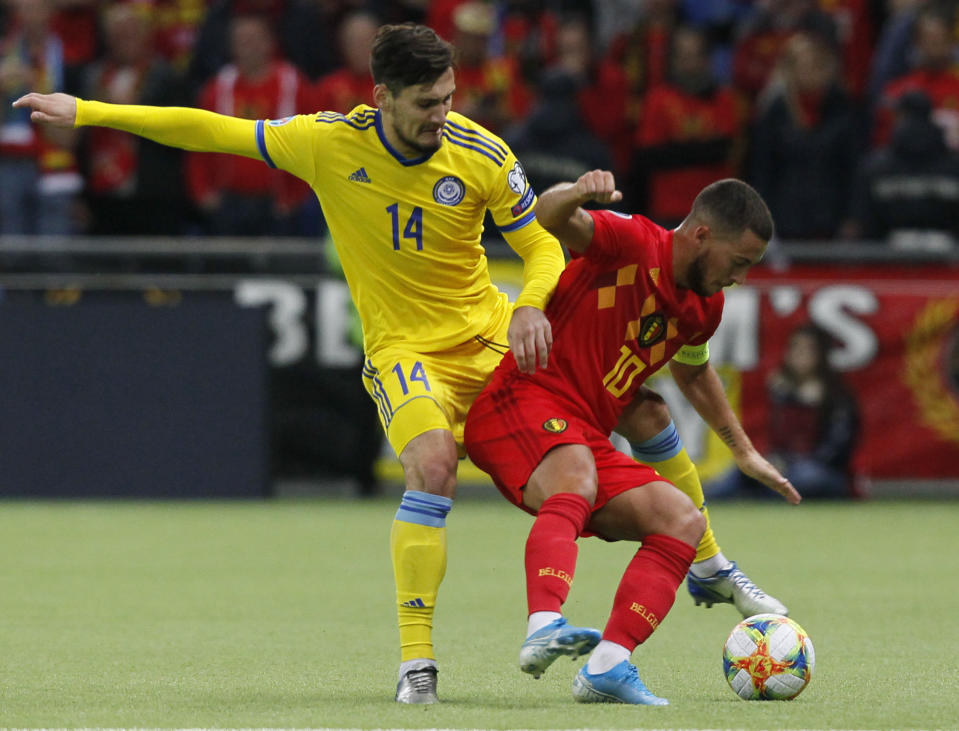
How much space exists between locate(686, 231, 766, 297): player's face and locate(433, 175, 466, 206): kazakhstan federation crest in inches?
32.3

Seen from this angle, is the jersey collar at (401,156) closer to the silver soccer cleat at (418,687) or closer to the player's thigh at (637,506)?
the player's thigh at (637,506)

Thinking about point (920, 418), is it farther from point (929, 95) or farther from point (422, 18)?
point (422, 18)

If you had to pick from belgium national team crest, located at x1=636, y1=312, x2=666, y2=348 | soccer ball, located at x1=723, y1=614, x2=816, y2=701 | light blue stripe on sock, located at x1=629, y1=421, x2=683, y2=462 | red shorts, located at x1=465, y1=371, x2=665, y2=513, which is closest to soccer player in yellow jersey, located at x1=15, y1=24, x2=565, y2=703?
red shorts, located at x1=465, y1=371, x2=665, y2=513

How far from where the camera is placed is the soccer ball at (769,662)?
5113mm

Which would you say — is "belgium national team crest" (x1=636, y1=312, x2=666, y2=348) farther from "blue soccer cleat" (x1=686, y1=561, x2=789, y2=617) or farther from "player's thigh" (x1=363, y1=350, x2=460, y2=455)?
"blue soccer cleat" (x1=686, y1=561, x2=789, y2=617)

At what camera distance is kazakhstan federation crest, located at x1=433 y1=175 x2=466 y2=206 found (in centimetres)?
568

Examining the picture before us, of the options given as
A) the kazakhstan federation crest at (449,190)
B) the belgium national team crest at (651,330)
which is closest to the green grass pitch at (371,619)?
the belgium national team crest at (651,330)

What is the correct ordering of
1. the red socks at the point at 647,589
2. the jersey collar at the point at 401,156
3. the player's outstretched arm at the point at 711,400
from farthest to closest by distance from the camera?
1. the player's outstretched arm at the point at 711,400
2. the jersey collar at the point at 401,156
3. the red socks at the point at 647,589

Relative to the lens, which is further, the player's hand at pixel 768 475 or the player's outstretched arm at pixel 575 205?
the player's hand at pixel 768 475

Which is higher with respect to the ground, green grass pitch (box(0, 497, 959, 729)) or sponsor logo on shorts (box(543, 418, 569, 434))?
sponsor logo on shorts (box(543, 418, 569, 434))

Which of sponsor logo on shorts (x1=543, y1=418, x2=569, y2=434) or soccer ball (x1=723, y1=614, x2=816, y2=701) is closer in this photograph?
soccer ball (x1=723, y1=614, x2=816, y2=701)

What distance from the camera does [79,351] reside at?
38.9ft

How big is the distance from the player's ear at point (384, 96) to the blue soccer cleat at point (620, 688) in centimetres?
192

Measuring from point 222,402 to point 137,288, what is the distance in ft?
3.45
